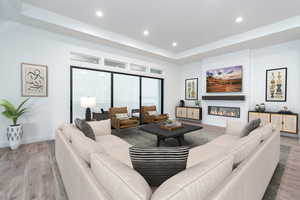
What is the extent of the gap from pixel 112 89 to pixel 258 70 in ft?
→ 17.8

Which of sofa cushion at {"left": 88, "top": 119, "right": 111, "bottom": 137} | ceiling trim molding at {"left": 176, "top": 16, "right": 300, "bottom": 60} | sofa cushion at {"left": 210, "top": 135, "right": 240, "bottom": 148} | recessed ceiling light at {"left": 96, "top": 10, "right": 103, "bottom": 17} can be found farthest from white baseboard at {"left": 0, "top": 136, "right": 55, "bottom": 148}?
ceiling trim molding at {"left": 176, "top": 16, "right": 300, "bottom": 60}

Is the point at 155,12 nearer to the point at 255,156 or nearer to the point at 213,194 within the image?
the point at 255,156

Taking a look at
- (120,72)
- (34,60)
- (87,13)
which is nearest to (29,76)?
(34,60)

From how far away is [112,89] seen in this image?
5051 millimetres

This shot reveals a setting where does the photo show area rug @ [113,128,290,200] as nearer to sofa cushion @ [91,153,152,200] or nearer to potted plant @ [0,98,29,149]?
sofa cushion @ [91,153,152,200]

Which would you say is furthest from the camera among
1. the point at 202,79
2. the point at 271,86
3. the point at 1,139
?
the point at 202,79

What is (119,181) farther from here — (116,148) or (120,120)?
(120,120)

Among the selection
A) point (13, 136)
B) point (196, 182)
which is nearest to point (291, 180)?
point (196, 182)

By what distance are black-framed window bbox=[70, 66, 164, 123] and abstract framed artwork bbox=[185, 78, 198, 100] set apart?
4.57 feet

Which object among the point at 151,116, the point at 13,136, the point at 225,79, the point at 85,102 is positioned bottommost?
the point at 13,136

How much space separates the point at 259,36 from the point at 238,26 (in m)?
0.73

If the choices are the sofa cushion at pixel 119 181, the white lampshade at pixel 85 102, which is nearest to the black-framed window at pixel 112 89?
the white lampshade at pixel 85 102

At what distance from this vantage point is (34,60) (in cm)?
360

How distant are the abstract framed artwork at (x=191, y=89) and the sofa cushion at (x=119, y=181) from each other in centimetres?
639
